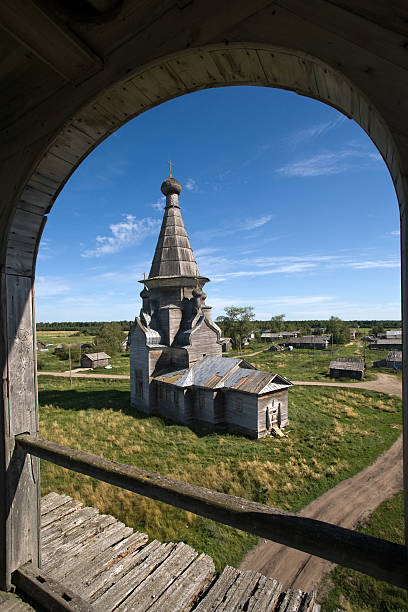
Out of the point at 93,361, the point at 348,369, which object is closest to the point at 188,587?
the point at 348,369

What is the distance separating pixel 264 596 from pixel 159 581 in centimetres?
125

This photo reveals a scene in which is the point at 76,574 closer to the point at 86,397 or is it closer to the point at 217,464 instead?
the point at 217,464

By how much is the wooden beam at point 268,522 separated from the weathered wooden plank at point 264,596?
2.93 metres

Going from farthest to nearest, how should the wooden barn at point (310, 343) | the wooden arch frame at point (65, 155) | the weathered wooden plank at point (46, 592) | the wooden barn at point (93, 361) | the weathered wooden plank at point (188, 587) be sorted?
1. the wooden barn at point (310, 343)
2. the wooden barn at point (93, 361)
3. the weathered wooden plank at point (188, 587)
4. the weathered wooden plank at point (46, 592)
5. the wooden arch frame at point (65, 155)

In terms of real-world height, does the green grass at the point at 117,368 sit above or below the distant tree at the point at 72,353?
below

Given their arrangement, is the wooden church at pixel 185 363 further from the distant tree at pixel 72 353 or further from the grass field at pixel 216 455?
the distant tree at pixel 72 353

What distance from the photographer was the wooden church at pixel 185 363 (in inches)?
550

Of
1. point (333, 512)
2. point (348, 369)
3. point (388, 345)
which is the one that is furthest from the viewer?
point (388, 345)

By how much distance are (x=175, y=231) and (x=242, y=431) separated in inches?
441

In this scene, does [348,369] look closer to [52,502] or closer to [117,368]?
[117,368]

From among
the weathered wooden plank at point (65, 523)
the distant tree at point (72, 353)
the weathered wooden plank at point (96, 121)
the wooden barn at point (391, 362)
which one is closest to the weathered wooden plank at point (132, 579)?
the weathered wooden plank at point (65, 523)

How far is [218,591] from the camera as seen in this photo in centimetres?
354

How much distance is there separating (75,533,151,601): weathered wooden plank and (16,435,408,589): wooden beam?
240 centimetres

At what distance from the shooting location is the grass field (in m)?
7.53
